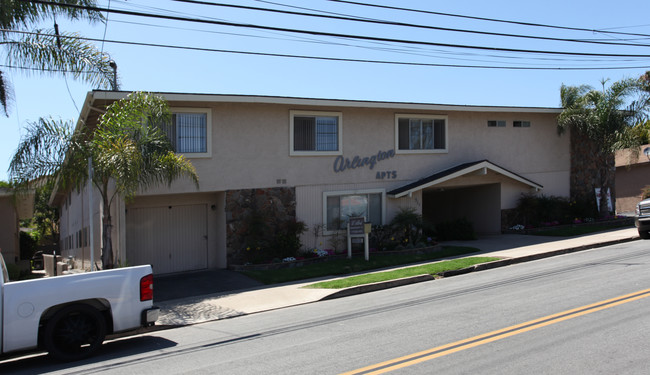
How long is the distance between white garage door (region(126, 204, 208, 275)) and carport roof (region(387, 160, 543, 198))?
6.74 meters

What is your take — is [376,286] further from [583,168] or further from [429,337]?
[583,168]

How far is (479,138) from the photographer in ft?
71.6

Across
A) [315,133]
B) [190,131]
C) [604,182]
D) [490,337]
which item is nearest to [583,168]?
[604,182]

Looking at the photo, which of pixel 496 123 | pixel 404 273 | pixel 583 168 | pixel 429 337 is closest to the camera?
pixel 429 337

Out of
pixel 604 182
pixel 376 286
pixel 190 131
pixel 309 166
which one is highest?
pixel 190 131

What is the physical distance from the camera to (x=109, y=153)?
11.9m

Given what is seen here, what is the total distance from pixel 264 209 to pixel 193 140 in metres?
2.99

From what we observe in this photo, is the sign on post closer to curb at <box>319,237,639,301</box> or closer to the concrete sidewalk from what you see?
the concrete sidewalk

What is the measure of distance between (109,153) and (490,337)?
8.69 m

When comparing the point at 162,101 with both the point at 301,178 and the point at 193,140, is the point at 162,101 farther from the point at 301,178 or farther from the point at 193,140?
the point at 301,178

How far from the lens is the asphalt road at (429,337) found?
21.1 feet

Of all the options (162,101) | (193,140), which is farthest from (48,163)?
(193,140)

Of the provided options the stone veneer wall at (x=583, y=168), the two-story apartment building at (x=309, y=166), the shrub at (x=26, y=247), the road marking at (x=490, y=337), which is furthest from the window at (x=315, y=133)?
the shrub at (x=26, y=247)

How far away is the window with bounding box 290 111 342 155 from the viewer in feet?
58.0
